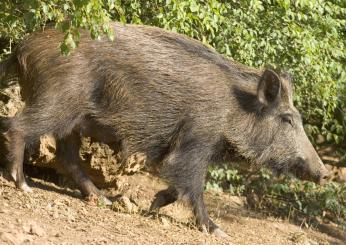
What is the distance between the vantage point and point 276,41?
312 inches

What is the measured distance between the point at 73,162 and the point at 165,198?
1.06 meters

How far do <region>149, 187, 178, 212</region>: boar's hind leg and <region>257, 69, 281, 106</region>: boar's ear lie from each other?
1.26 meters

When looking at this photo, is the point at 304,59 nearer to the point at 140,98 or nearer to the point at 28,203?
the point at 140,98

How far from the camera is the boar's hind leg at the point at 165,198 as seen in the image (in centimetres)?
656

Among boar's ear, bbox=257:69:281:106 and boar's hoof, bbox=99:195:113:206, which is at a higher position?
boar's ear, bbox=257:69:281:106

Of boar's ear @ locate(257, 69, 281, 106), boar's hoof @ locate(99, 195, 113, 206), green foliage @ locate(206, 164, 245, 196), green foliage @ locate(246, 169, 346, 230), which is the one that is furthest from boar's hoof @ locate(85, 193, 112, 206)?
green foliage @ locate(246, 169, 346, 230)

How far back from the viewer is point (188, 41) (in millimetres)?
6746

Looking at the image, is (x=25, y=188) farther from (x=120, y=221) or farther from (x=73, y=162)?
(x=120, y=221)

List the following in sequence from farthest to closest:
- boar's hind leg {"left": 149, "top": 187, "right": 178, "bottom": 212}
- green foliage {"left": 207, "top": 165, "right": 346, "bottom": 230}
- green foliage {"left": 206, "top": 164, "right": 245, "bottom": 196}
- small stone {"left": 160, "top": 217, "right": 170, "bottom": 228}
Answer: green foliage {"left": 207, "top": 165, "right": 346, "bottom": 230} < green foliage {"left": 206, "top": 164, "right": 245, "bottom": 196} < boar's hind leg {"left": 149, "top": 187, "right": 178, "bottom": 212} < small stone {"left": 160, "top": 217, "right": 170, "bottom": 228}

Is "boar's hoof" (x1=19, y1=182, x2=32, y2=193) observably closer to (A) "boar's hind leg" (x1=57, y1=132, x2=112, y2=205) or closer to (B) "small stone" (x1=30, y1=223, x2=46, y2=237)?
(A) "boar's hind leg" (x1=57, y1=132, x2=112, y2=205)

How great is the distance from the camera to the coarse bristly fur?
628 centimetres

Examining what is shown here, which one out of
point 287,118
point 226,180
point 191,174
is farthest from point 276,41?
point 226,180

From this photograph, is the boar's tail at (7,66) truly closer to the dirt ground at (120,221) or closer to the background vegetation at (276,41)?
the background vegetation at (276,41)

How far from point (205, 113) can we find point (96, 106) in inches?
40.4
